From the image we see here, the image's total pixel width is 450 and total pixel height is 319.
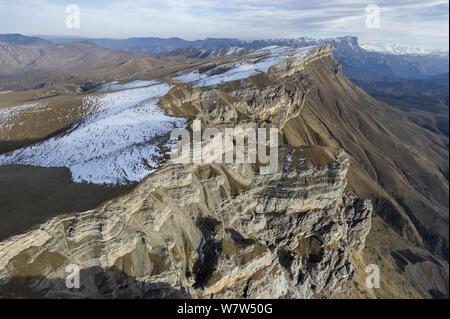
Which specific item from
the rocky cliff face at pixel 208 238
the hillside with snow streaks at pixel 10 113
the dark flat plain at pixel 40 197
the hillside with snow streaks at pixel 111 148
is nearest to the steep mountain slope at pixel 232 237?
the rocky cliff face at pixel 208 238

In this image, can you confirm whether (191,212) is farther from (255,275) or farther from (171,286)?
(255,275)

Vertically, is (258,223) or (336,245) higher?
(258,223)

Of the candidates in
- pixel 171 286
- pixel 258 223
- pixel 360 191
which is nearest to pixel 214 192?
pixel 258 223

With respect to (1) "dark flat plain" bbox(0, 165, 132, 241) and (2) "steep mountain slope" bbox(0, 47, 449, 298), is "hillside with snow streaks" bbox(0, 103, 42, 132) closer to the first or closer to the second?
(1) "dark flat plain" bbox(0, 165, 132, 241)

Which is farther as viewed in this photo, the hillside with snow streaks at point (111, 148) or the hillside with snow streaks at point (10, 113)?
the hillside with snow streaks at point (10, 113)

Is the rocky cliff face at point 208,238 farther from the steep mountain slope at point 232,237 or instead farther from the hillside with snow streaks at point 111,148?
the hillside with snow streaks at point 111,148
